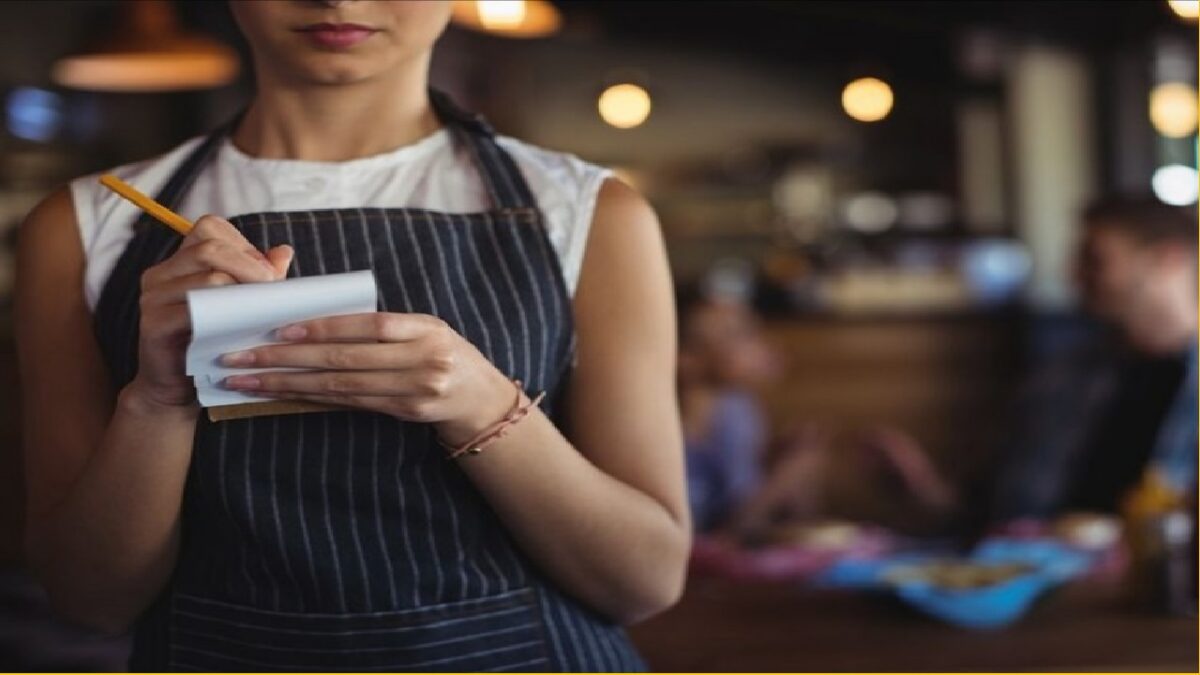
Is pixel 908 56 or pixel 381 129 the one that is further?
pixel 908 56

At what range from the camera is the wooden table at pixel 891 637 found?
2.24 meters

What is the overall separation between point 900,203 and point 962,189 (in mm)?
1513

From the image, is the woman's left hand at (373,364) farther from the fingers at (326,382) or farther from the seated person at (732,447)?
the seated person at (732,447)

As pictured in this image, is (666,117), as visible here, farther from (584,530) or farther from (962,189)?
(584,530)

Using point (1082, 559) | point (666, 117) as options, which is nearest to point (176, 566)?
point (1082, 559)

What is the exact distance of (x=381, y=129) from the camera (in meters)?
1.34

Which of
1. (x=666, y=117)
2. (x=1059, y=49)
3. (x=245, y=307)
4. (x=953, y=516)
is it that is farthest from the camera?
(x=666, y=117)

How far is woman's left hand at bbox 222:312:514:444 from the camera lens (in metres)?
1.03

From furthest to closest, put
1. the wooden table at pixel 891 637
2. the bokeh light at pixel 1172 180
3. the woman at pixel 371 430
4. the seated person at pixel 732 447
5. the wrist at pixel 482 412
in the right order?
the bokeh light at pixel 1172 180, the seated person at pixel 732 447, the wooden table at pixel 891 637, the woman at pixel 371 430, the wrist at pixel 482 412

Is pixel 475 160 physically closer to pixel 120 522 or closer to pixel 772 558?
pixel 120 522

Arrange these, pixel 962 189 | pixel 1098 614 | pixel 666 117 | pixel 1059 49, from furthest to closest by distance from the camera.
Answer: pixel 666 117
pixel 962 189
pixel 1059 49
pixel 1098 614

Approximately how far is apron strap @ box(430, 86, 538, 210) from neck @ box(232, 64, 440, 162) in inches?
1.3

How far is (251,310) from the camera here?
3.34 feet

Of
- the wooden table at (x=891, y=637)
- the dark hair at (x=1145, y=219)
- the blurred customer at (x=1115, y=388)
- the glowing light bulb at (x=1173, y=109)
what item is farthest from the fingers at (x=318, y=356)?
the glowing light bulb at (x=1173, y=109)
